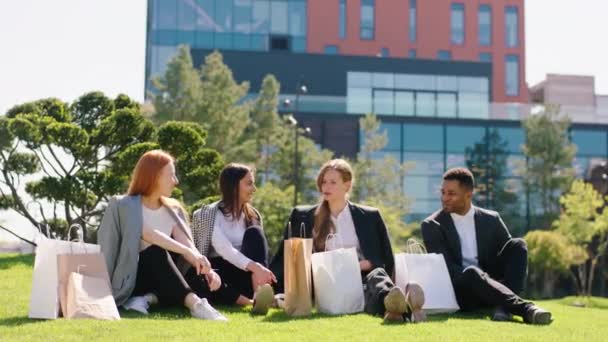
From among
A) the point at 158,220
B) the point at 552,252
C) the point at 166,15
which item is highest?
the point at 166,15

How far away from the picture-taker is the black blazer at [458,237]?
7.75 metres

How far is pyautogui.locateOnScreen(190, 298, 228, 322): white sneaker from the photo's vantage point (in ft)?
21.2

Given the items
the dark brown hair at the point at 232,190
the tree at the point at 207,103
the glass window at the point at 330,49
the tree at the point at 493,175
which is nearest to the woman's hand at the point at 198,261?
the dark brown hair at the point at 232,190

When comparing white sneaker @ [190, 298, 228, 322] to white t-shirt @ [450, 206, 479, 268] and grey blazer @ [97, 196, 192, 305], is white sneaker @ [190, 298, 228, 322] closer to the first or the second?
grey blazer @ [97, 196, 192, 305]

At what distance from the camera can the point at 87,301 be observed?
20.7ft

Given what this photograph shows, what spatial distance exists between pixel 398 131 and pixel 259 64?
8.68m

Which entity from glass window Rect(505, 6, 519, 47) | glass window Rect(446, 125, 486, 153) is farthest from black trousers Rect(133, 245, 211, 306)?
glass window Rect(505, 6, 519, 47)

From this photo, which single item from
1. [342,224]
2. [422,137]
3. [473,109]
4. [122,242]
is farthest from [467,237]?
[422,137]

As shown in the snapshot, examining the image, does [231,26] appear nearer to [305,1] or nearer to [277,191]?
[305,1]

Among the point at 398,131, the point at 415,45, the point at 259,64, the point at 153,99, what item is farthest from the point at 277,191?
the point at 415,45

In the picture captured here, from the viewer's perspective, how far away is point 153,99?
30.3 meters

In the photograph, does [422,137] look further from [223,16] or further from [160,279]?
[160,279]

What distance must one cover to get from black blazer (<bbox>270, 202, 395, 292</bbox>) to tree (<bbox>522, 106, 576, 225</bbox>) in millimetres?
30444

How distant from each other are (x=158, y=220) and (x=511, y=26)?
51190 mm
